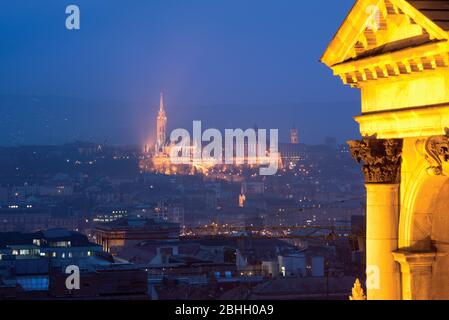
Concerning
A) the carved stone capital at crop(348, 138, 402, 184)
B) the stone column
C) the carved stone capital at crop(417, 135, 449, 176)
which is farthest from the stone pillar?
the carved stone capital at crop(417, 135, 449, 176)

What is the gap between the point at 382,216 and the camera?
2014 centimetres

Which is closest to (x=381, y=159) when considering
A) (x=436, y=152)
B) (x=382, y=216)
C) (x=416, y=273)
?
(x=382, y=216)

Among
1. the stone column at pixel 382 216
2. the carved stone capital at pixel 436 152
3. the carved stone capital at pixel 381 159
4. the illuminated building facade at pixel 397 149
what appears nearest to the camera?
the carved stone capital at pixel 436 152

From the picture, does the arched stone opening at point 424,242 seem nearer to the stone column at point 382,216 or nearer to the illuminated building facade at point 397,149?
the illuminated building facade at point 397,149

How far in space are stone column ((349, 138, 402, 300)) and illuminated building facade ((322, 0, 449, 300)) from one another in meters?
0.01

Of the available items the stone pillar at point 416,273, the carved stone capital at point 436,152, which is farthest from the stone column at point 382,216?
the carved stone capital at point 436,152

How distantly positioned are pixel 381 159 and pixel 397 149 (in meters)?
0.30

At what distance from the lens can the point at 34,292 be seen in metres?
94.2

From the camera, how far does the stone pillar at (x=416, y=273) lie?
66.0 ft

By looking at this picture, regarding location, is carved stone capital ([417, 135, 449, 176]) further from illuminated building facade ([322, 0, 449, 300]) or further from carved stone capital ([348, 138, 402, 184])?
carved stone capital ([348, 138, 402, 184])

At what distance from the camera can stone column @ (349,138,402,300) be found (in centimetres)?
2003

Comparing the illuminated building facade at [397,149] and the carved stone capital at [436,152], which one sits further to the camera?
the illuminated building facade at [397,149]

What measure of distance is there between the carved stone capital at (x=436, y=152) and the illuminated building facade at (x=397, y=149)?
0.04 feet
